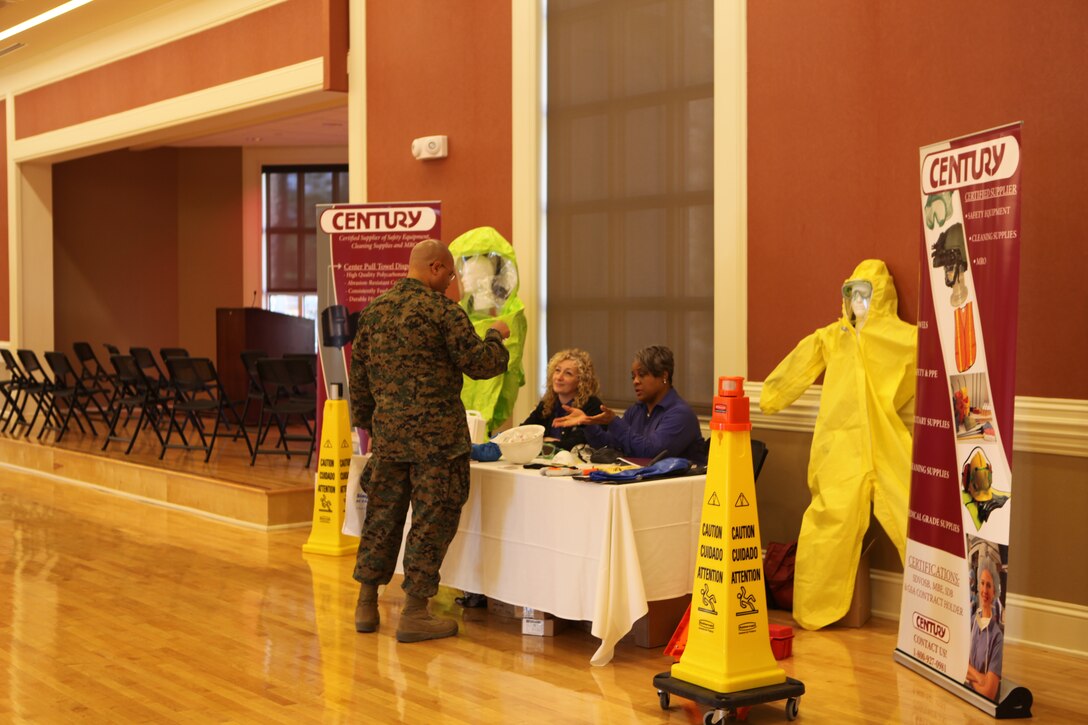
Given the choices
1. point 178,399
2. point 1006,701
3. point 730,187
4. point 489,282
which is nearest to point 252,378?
point 178,399

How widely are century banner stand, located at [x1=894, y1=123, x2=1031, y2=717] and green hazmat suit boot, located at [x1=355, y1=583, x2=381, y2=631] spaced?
78.8 inches

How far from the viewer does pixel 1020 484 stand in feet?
15.1

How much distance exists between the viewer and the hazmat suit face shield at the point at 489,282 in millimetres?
6238

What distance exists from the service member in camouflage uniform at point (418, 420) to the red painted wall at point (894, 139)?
5.08ft

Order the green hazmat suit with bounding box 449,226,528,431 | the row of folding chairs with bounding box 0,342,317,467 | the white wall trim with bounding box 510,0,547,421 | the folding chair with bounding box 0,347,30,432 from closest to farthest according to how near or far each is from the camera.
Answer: the green hazmat suit with bounding box 449,226,528,431 → the white wall trim with bounding box 510,0,547,421 → the row of folding chairs with bounding box 0,342,317,467 → the folding chair with bounding box 0,347,30,432

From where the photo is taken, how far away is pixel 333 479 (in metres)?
6.45

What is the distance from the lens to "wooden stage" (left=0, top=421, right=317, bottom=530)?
24.2 feet

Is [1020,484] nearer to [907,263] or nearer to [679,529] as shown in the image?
[907,263]

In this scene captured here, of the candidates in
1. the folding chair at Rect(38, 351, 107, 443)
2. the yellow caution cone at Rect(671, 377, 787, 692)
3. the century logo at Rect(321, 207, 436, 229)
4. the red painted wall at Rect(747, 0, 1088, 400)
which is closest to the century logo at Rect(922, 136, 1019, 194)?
the red painted wall at Rect(747, 0, 1088, 400)

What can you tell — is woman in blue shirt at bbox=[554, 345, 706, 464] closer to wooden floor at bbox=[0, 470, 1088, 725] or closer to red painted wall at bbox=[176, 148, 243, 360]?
wooden floor at bbox=[0, 470, 1088, 725]

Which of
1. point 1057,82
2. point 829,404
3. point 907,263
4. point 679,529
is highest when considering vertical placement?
point 1057,82

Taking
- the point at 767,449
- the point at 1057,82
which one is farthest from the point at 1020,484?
the point at 1057,82

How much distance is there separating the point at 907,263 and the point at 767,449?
3.42 ft

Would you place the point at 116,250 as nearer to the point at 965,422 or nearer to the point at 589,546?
the point at 589,546
